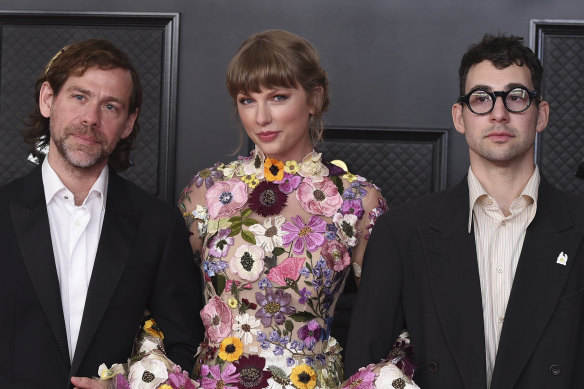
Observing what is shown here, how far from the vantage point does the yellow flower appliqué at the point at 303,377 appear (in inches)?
99.4

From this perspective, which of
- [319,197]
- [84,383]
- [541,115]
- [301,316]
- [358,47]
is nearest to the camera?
[84,383]

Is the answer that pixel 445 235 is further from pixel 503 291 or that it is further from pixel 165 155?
pixel 165 155

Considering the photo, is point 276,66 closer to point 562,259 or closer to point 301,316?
point 301,316

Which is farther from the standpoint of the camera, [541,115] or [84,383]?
[541,115]

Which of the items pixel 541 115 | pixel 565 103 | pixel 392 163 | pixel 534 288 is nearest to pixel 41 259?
pixel 534 288

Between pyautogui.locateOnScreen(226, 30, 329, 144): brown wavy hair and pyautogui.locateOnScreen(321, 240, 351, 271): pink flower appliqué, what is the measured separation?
418mm

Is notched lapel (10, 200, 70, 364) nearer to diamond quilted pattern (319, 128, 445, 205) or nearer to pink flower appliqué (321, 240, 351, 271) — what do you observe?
pink flower appliqué (321, 240, 351, 271)

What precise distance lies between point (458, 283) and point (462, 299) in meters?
0.04

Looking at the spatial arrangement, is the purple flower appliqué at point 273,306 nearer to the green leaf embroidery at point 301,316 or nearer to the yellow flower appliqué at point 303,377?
the green leaf embroidery at point 301,316

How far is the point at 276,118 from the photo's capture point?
2625 millimetres

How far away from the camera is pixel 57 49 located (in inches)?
133

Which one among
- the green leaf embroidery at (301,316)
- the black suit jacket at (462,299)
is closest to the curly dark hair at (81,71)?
the green leaf embroidery at (301,316)

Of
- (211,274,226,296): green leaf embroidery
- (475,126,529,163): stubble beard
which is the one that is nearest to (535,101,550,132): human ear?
(475,126,529,163): stubble beard

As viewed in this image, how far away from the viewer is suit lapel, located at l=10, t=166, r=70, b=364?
231cm
